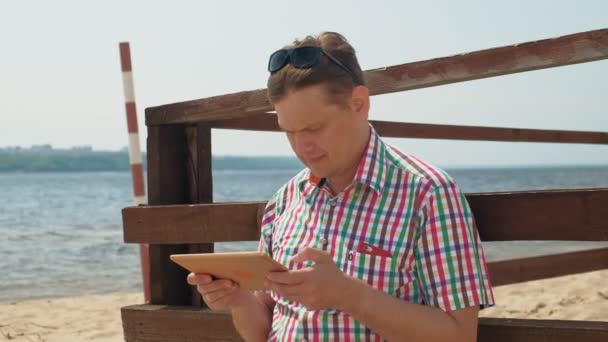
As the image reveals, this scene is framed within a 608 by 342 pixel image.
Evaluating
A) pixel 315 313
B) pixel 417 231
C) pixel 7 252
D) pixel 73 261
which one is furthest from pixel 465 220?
pixel 7 252

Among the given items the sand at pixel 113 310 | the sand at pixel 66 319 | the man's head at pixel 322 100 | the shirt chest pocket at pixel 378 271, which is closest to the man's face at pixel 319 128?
the man's head at pixel 322 100

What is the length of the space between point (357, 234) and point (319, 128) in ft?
0.92

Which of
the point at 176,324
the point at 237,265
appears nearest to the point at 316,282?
the point at 237,265

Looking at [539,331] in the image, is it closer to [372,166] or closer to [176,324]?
[372,166]

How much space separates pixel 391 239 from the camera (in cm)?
197

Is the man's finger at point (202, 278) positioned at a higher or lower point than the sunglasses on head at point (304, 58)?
lower

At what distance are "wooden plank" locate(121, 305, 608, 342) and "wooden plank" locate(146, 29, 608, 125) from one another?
0.68m

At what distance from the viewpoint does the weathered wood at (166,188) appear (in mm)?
3104

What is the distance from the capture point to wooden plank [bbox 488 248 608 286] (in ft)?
15.1

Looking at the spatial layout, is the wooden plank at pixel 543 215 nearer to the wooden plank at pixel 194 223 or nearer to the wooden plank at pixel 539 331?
the wooden plank at pixel 539 331

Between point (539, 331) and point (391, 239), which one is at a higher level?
point (391, 239)

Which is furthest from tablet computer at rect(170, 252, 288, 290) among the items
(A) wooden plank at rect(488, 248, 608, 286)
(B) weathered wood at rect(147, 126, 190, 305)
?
(A) wooden plank at rect(488, 248, 608, 286)

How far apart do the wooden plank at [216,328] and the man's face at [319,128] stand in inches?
25.3

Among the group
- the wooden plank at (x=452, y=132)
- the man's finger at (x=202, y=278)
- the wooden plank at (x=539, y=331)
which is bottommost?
the wooden plank at (x=539, y=331)
